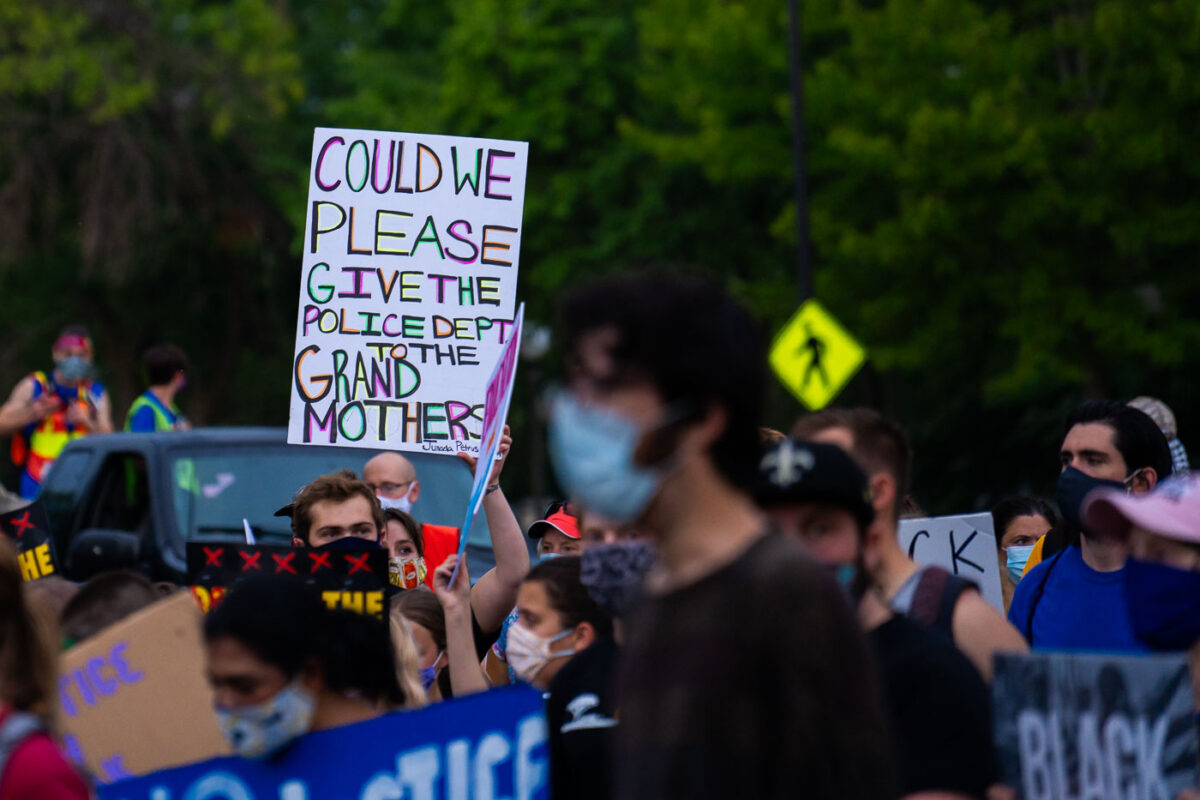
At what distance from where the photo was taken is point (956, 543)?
651 cm

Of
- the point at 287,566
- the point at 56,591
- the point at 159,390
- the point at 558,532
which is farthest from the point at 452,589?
the point at 159,390

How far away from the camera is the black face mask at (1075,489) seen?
4699mm

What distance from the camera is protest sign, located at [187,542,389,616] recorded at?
16.9 ft

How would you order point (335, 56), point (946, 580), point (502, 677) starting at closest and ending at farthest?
point (946, 580), point (502, 677), point (335, 56)

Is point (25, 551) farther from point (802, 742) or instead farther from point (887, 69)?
point (887, 69)

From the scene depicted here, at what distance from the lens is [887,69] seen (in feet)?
67.0

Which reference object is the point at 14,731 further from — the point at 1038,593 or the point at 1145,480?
the point at 1145,480

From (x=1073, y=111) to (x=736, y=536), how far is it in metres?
18.6

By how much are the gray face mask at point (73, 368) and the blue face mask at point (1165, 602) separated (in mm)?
8598

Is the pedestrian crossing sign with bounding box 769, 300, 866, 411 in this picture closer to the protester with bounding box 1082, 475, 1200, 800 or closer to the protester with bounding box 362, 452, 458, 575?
the protester with bounding box 362, 452, 458, 575

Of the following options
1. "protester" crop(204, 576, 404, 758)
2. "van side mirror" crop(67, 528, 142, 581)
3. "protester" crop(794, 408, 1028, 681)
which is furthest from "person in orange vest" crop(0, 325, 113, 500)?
"protester" crop(794, 408, 1028, 681)

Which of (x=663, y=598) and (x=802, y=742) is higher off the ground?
(x=663, y=598)

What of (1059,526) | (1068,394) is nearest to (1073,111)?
(1068,394)

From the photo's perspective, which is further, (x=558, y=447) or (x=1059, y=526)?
(x=1059, y=526)
